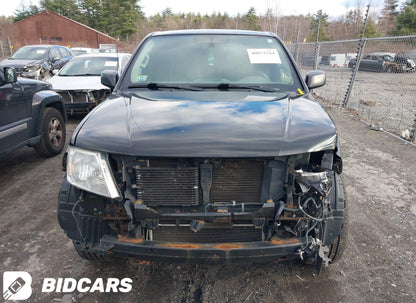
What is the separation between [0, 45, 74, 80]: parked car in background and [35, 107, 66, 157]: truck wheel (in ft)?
21.3

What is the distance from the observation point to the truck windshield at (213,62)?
9.87 ft

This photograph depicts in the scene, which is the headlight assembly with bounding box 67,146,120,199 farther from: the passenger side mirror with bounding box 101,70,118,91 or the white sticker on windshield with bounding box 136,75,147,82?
the passenger side mirror with bounding box 101,70,118,91

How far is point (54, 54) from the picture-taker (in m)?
12.4

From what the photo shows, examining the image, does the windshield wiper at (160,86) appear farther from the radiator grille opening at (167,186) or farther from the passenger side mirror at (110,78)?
the radiator grille opening at (167,186)

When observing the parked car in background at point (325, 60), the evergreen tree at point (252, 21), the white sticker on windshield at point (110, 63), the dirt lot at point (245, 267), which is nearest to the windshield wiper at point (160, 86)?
the dirt lot at point (245, 267)

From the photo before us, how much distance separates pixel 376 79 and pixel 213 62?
7.02 meters

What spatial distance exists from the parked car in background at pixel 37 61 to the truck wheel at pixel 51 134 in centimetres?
650

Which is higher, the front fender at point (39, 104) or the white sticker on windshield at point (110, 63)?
the white sticker on windshield at point (110, 63)

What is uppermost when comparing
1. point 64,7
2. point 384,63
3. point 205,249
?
point 64,7

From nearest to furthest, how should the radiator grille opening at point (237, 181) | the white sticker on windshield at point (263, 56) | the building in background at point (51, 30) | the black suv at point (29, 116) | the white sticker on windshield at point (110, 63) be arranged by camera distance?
the radiator grille opening at point (237, 181) → the white sticker on windshield at point (263, 56) → the black suv at point (29, 116) → the white sticker on windshield at point (110, 63) → the building in background at point (51, 30)

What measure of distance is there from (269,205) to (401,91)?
23.5 ft

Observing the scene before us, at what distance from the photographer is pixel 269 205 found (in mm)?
1948

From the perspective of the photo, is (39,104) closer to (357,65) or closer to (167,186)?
(167,186)

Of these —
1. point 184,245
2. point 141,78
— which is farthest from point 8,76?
point 184,245
